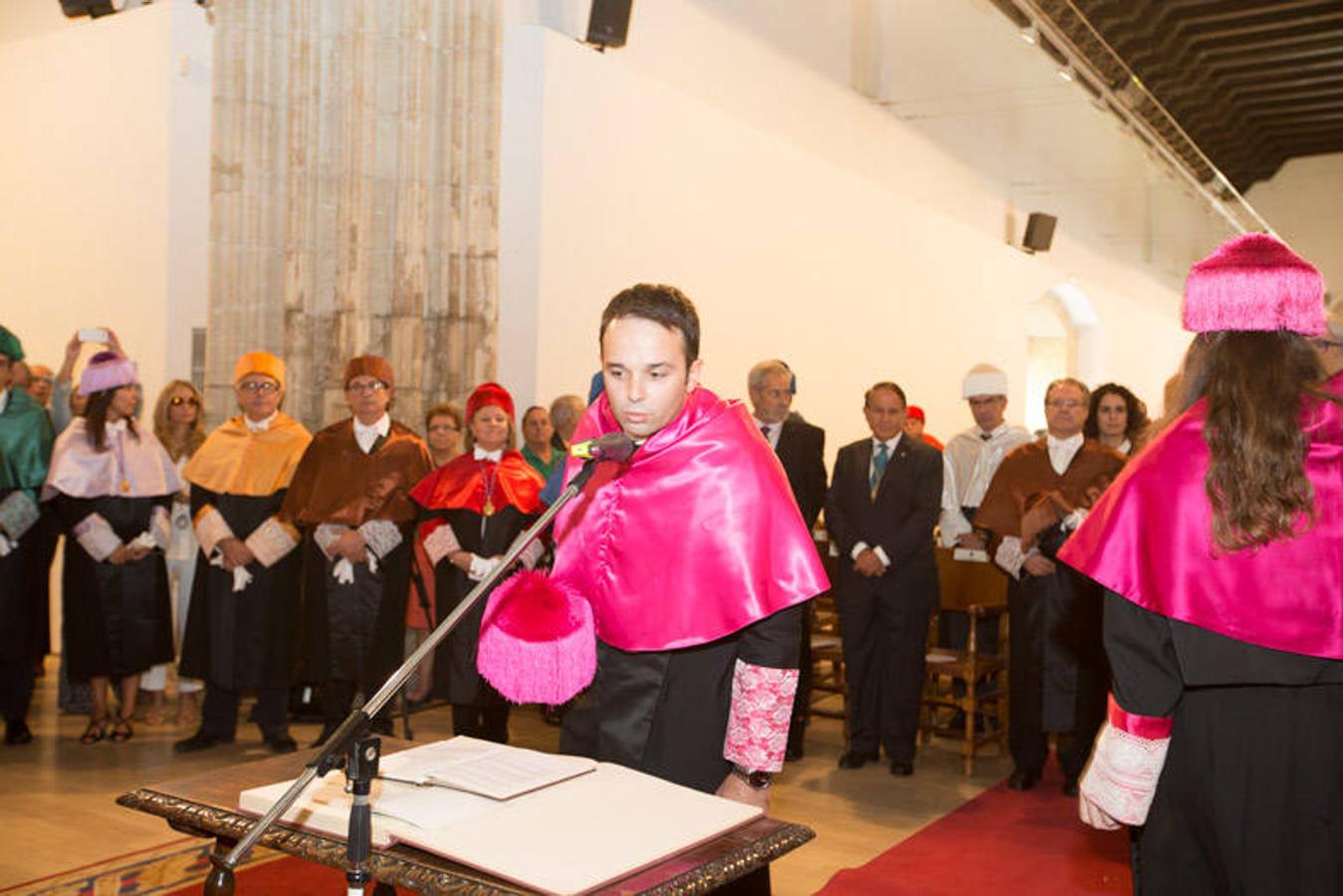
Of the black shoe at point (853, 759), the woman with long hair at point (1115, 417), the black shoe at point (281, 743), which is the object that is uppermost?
the woman with long hair at point (1115, 417)

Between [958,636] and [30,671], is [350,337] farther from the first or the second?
[958,636]

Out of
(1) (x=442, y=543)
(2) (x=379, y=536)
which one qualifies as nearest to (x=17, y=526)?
(2) (x=379, y=536)

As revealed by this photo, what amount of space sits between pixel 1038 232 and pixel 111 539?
10.5 metres

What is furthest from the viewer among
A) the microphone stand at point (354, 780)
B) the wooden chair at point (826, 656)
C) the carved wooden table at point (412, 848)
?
the wooden chair at point (826, 656)

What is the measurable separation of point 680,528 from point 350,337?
5.30 meters

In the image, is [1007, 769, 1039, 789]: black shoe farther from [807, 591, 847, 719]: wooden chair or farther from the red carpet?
[807, 591, 847, 719]: wooden chair

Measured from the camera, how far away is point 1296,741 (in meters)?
2.18

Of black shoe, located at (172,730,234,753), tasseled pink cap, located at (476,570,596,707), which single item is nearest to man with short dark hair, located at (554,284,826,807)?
tasseled pink cap, located at (476,570,596,707)

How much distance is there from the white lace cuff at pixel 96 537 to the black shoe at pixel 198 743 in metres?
0.95

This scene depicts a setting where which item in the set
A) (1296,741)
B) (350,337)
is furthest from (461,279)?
(1296,741)

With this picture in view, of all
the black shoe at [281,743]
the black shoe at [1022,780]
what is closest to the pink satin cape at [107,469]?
the black shoe at [281,743]

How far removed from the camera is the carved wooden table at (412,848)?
165 cm

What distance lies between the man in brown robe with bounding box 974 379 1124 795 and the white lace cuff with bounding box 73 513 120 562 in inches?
162

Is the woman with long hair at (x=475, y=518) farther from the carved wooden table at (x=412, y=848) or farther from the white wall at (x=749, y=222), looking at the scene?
the carved wooden table at (x=412, y=848)
